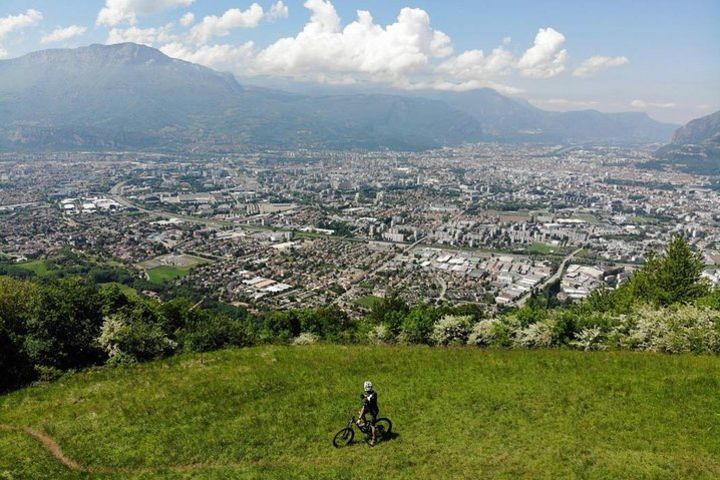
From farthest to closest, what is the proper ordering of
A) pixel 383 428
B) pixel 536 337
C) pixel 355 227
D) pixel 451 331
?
pixel 355 227
pixel 451 331
pixel 536 337
pixel 383 428

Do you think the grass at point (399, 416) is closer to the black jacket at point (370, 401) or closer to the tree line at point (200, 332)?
the black jacket at point (370, 401)

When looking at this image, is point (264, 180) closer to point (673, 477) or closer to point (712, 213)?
point (712, 213)

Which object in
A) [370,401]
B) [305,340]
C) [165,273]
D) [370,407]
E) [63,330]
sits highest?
[370,401]

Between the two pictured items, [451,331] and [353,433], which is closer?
[353,433]

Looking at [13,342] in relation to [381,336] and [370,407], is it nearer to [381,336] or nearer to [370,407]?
[370,407]

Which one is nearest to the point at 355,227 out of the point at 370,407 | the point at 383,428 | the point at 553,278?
the point at 553,278

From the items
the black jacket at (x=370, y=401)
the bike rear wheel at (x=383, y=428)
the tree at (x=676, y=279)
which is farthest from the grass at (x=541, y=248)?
the black jacket at (x=370, y=401)

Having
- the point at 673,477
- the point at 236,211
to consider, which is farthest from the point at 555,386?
the point at 236,211
